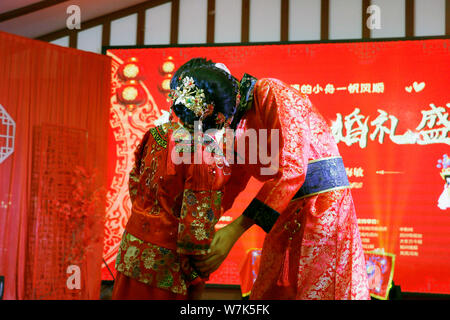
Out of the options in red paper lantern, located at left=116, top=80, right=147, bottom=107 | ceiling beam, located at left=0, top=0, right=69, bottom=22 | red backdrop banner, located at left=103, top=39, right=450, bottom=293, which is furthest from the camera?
red paper lantern, located at left=116, top=80, right=147, bottom=107

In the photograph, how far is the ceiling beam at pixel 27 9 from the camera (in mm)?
3852

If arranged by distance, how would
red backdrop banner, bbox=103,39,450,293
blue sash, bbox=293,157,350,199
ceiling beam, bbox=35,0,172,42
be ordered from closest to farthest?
blue sash, bbox=293,157,350,199 → red backdrop banner, bbox=103,39,450,293 → ceiling beam, bbox=35,0,172,42

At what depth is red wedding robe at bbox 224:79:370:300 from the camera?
1178 millimetres

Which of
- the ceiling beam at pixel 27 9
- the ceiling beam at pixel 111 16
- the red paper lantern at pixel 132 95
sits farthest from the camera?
the ceiling beam at pixel 111 16

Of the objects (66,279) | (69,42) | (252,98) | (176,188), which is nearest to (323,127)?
(252,98)

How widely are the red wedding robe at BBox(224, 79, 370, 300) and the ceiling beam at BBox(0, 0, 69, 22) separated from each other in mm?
3219

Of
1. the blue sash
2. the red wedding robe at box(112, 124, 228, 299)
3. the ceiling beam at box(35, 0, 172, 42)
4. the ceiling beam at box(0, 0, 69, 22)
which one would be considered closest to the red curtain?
the ceiling beam at box(0, 0, 69, 22)

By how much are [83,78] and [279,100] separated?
9.96ft

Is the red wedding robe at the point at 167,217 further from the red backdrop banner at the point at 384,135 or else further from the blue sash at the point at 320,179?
the red backdrop banner at the point at 384,135

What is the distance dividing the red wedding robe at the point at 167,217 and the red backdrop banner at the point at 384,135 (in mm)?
2733

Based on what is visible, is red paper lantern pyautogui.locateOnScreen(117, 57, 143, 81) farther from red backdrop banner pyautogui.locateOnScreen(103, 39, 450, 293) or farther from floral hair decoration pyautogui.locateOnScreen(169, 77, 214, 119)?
floral hair decoration pyautogui.locateOnScreen(169, 77, 214, 119)

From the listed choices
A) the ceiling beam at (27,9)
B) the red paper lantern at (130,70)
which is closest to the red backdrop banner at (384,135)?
the red paper lantern at (130,70)

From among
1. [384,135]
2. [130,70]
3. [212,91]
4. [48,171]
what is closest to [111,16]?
[130,70]

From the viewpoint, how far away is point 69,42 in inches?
175
